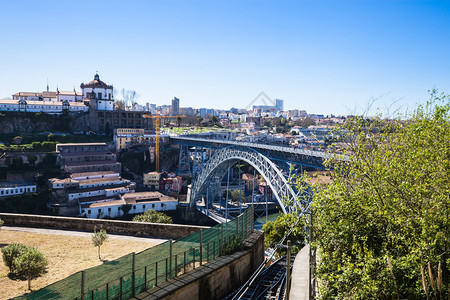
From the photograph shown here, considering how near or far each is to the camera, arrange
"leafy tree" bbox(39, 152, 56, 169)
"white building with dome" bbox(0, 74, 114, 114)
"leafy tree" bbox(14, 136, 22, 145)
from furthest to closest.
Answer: "white building with dome" bbox(0, 74, 114, 114), "leafy tree" bbox(14, 136, 22, 145), "leafy tree" bbox(39, 152, 56, 169)

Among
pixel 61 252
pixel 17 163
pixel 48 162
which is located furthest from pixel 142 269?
pixel 48 162

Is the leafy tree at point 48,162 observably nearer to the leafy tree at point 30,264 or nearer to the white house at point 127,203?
the white house at point 127,203

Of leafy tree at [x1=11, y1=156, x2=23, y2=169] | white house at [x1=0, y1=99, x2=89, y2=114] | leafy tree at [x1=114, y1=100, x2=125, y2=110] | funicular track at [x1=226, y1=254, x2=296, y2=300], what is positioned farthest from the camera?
leafy tree at [x1=114, y1=100, x2=125, y2=110]

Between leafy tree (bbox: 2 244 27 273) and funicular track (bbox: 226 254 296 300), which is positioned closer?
funicular track (bbox: 226 254 296 300)

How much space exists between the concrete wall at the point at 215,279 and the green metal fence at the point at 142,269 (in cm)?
19

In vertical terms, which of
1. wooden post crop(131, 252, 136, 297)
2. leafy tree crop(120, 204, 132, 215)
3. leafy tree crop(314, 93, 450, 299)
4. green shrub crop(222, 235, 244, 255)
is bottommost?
leafy tree crop(120, 204, 132, 215)

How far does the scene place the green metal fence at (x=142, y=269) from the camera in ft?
18.0

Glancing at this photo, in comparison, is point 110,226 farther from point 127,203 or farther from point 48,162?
point 48,162

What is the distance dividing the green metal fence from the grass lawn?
3007 millimetres

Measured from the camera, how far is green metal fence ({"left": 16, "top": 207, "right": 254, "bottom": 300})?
548cm

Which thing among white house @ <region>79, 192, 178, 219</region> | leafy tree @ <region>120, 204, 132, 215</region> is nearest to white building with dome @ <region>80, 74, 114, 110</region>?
white house @ <region>79, 192, 178, 219</region>

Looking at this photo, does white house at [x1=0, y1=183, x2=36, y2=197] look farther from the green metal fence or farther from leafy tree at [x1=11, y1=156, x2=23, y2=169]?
the green metal fence

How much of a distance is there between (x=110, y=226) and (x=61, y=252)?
6.73 ft

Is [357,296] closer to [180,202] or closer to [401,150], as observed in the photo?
[401,150]
